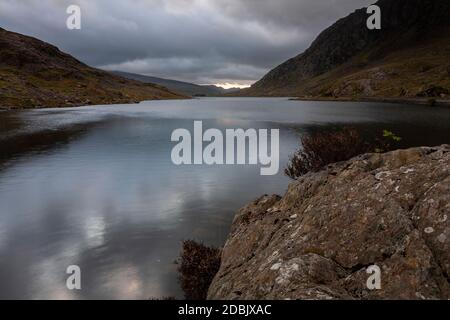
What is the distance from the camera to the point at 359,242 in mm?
8680

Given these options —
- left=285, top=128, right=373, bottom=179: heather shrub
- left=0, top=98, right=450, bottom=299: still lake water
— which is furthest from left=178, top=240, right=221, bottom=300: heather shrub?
left=285, top=128, right=373, bottom=179: heather shrub

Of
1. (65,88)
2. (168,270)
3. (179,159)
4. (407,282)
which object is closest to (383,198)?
(407,282)

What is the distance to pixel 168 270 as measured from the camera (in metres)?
14.7

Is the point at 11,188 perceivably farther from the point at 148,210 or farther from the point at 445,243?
the point at 445,243
